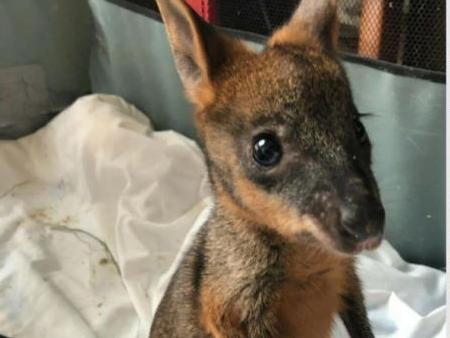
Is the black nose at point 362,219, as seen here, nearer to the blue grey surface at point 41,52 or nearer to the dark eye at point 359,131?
the dark eye at point 359,131

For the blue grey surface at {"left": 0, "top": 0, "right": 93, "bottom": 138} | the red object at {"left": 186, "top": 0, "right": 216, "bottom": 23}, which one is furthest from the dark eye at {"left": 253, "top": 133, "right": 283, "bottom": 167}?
the blue grey surface at {"left": 0, "top": 0, "right": 93, "bottom": 138}

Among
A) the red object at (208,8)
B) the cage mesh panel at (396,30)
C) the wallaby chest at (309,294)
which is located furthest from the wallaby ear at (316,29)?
the red object at (208,8)

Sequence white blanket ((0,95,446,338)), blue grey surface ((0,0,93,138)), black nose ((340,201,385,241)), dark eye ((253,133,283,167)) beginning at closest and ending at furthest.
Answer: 1. black nose ((340,201,385,241))
2. dark eye ((253,133,283,167))
3. white blanket ((0,95,446,338))
4. blue grey surface ((0,0,93,138))

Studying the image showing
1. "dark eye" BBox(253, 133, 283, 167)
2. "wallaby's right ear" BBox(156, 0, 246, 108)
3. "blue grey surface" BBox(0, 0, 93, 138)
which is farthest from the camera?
"blue grey surface" BBox(0, 0, 93, 138)

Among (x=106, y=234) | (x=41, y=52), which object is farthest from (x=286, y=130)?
(x=41, y=52)

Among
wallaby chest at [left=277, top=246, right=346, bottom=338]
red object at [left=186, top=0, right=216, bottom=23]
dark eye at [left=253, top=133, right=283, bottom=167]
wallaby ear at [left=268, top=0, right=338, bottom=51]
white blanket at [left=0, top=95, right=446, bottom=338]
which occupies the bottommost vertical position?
white blanket at [left=0, top=95, right=446, bottom=338]

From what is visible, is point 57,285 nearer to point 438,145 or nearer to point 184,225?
point 184,225

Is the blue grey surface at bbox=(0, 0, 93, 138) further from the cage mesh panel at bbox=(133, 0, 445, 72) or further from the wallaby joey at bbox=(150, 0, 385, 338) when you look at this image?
the wallaby joey at bbox=(150, 0, 385, 338)
